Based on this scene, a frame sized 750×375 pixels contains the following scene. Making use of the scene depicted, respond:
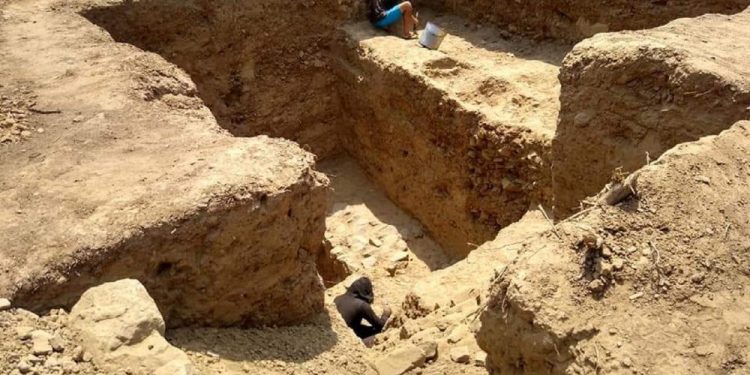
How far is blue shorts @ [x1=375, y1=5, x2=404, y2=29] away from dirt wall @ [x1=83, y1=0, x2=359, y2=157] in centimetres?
43

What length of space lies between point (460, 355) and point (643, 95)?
2.11 m

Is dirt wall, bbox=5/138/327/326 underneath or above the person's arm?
above

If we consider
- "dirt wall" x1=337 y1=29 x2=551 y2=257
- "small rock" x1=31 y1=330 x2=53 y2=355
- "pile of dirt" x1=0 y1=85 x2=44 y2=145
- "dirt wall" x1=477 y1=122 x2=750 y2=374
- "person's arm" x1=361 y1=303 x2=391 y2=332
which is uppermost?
"dirt wall" x1=477 y1=122 x2=750 y2=374

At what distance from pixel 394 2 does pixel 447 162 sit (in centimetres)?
239

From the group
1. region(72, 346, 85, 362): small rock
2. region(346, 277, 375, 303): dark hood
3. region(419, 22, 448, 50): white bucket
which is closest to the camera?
region(72, 346, 85, 362): small rock

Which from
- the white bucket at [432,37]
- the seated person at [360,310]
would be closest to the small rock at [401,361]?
the seated person at [360,310]

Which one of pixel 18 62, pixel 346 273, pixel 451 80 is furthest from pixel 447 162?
pixel 18 62

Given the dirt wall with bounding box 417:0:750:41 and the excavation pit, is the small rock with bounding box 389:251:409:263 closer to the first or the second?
the excavation pit

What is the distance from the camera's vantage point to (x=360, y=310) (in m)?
6.26

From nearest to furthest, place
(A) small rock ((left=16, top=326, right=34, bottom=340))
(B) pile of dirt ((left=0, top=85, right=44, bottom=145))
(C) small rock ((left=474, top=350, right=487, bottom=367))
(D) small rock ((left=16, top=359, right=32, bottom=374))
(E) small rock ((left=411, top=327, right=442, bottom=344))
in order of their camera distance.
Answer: (D) small rock ((left=16, top=359, right=32, bottom=374)) → (A) small rock ((left=16, top=326, right=34, bottom=340)) → (C) small rock ((left=474, top=350, right=487, bottom=367)) → (E) small rock ((left=411, top=327, right=442, bottom=344)) → (B) pile of dirt ((left=0, top=85, right=44, bottom=145))

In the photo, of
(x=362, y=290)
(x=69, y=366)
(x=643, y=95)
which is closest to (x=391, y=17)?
(x=362, y=290)

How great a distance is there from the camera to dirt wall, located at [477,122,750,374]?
3102 millimetres

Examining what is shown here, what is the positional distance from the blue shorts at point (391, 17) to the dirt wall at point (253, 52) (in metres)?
0.43

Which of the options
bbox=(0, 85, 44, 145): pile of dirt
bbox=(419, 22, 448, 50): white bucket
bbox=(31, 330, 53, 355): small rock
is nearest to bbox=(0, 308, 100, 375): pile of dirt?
bbox=(31, 330, 53, 355): small rock
